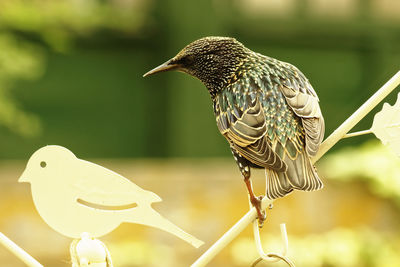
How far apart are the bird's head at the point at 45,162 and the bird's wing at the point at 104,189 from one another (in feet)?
0.08

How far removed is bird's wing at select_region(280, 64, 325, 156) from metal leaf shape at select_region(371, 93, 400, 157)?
0.09 meters

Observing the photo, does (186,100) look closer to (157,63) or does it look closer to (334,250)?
(157,63)

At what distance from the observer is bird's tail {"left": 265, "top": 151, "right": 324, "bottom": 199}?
0.98m

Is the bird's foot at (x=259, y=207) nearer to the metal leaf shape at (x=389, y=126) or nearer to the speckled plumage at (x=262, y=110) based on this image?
the speckled plumage at (x=262, y=110)

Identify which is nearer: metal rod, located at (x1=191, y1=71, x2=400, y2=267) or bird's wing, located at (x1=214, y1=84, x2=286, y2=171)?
metal rod, located at (x1=191, y1=71, x2=400, y2=267)

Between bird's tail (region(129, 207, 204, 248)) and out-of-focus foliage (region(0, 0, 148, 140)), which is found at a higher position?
bird's tail (region(129, 207, 204, 248))

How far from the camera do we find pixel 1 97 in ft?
14.4

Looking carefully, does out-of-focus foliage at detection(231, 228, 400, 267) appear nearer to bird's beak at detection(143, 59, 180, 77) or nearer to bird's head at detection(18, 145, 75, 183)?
bird's beak at detection(143, 59, 180, 77)

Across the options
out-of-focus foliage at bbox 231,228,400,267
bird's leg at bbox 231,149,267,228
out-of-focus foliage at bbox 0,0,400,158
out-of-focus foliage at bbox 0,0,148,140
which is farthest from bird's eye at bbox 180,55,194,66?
out-of-focus foliage at bbox 0,0,400,158

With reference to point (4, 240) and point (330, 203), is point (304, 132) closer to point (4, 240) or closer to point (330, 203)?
point (4, 240)

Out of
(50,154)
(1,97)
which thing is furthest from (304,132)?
(1,97)

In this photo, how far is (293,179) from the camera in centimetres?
100

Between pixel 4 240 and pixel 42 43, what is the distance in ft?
13.7

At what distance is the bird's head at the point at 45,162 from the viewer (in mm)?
924
